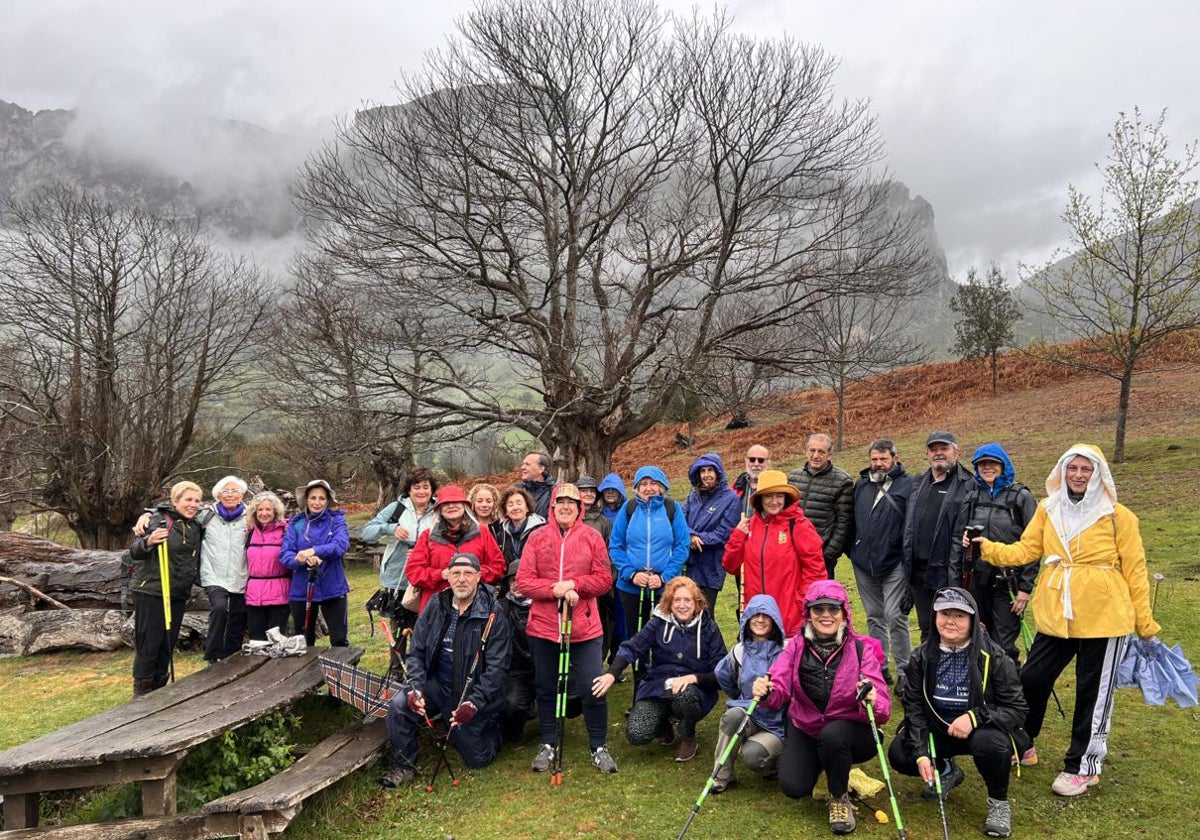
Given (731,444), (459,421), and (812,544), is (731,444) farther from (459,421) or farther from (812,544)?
(812,544)

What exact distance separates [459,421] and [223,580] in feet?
27.7

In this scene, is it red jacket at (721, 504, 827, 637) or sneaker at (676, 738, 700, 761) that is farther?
red jacket at (721, 504, 827, 637)

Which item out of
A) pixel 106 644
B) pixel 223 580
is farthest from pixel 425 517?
pixel 106 644

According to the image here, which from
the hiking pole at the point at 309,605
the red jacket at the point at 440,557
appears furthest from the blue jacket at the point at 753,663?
the hiking pole at the point at 309,605

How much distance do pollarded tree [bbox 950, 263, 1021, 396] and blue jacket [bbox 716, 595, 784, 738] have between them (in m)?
27.6

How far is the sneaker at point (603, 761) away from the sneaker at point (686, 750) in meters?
0.48

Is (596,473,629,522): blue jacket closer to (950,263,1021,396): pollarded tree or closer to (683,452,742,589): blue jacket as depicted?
(683,452,742,589): blue jacket

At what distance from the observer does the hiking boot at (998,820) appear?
13.0ft

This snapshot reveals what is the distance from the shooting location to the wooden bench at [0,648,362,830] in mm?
4102

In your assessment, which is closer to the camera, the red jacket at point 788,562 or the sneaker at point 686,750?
the sneaker at point 686,750

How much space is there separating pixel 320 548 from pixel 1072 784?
593 centimetres

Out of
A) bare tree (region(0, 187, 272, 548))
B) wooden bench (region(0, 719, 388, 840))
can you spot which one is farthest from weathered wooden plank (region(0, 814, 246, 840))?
bare tree (region(0, 187, 272, 548))

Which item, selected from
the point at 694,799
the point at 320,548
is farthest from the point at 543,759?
the point at 320,548

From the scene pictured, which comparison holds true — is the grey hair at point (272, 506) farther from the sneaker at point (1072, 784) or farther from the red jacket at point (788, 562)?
the sneaker at point (1072, 784)
